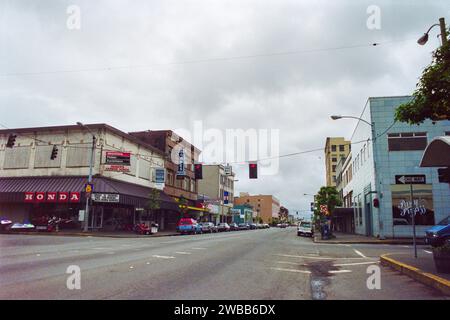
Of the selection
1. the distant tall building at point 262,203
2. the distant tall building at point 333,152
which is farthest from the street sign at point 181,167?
the distant tall building at point 262,203

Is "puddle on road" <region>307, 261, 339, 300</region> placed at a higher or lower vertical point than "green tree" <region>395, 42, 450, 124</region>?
lower

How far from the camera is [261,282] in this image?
26.8ft

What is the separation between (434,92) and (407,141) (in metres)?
21.5

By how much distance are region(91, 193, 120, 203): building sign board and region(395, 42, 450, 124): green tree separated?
27381 mm

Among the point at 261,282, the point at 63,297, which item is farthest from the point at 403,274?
the point at 63,297

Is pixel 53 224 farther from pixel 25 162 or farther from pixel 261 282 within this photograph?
pixel 261 282

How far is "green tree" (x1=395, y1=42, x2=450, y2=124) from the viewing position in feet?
30.6

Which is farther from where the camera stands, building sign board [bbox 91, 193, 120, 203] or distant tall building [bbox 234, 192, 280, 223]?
distant tall building [bbox 234, 192, 280, 223]

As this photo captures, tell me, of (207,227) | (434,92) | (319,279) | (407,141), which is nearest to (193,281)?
(319,279)

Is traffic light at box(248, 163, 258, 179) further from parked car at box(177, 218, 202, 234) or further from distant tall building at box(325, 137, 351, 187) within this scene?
distant tall building at box(325, 137, 351, 187)

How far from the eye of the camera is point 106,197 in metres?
32.6

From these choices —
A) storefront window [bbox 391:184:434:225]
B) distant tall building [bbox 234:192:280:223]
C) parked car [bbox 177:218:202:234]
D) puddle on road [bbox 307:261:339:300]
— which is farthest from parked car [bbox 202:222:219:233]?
distant tall building [bbox 234:192:280:223]

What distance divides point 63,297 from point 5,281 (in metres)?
2.26
